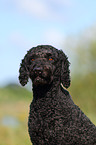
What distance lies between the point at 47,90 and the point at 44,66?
0.54m

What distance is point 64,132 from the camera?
4.66 m

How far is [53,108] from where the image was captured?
477cm

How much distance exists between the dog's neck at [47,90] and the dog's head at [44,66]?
153 millimetres

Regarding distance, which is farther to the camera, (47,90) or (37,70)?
(47,90)

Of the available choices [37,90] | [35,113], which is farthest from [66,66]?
[35,113]

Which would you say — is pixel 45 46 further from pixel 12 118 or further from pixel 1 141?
pixel 12 118

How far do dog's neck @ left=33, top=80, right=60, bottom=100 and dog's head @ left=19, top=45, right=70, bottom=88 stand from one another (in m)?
0.15

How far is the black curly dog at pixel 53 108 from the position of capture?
465cm

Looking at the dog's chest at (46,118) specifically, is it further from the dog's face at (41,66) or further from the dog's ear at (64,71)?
the dog's face at (41,66)

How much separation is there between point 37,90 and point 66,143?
1.05m

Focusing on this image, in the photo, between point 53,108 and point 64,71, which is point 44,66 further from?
point 53,108

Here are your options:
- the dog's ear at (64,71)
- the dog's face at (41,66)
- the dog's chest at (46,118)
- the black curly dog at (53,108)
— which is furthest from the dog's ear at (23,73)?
the dog's ear at (64,71)

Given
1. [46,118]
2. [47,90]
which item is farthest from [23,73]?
[46,118]

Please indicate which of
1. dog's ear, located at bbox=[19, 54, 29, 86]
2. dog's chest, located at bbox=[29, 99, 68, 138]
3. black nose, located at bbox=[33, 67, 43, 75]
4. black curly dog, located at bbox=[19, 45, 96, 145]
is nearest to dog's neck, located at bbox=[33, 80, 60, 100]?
black curly dog, located at bbox=[19, 45, 96, 145]
